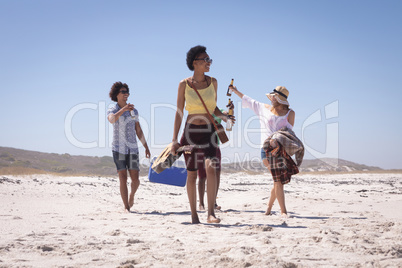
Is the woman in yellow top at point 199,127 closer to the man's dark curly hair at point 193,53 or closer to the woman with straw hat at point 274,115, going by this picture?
the man's dark curly hair at point 193,53

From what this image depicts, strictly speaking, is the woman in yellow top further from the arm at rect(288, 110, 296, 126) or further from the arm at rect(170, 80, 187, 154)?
the arm at rect(288, 110, 296, 126)

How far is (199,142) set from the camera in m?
4.44

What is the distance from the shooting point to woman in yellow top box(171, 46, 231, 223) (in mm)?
4422

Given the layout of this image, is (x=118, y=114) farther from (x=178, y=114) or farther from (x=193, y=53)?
(x=193, y=53)

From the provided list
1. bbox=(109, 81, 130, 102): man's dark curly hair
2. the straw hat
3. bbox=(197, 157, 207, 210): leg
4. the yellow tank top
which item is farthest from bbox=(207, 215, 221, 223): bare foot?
bbox=(109, 81, 130, 102): man's dark curly hair

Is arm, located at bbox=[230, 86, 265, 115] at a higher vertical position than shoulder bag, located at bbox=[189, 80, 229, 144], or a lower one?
higher

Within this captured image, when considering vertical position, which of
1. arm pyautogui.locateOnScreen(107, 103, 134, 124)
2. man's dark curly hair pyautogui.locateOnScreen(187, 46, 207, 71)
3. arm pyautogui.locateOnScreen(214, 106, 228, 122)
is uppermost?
man's dark curly hair pyautogui.locateOnScreen(187, 46, 207, 71)

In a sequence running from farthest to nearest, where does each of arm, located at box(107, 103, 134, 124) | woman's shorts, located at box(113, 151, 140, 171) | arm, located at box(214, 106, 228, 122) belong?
woman's shorts, located at box(113, 151, 140, 171) → arm, located at box(107, 103, 134, 124) → arm, located at box(214, 106, 228, 122)

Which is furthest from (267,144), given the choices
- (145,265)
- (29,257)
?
(29,257)

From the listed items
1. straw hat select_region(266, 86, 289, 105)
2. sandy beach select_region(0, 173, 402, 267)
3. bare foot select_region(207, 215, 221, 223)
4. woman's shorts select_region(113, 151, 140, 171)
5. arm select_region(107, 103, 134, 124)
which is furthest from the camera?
woman's shorts select_region(113, 151, 140, 171)

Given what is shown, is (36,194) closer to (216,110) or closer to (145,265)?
(216,110)

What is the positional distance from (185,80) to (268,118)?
134 centimetres

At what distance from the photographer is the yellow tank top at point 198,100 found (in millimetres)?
4425

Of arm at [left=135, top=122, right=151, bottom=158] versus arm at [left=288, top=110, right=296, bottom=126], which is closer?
arm at [left=288, top=110, right=296, bottom=126]
